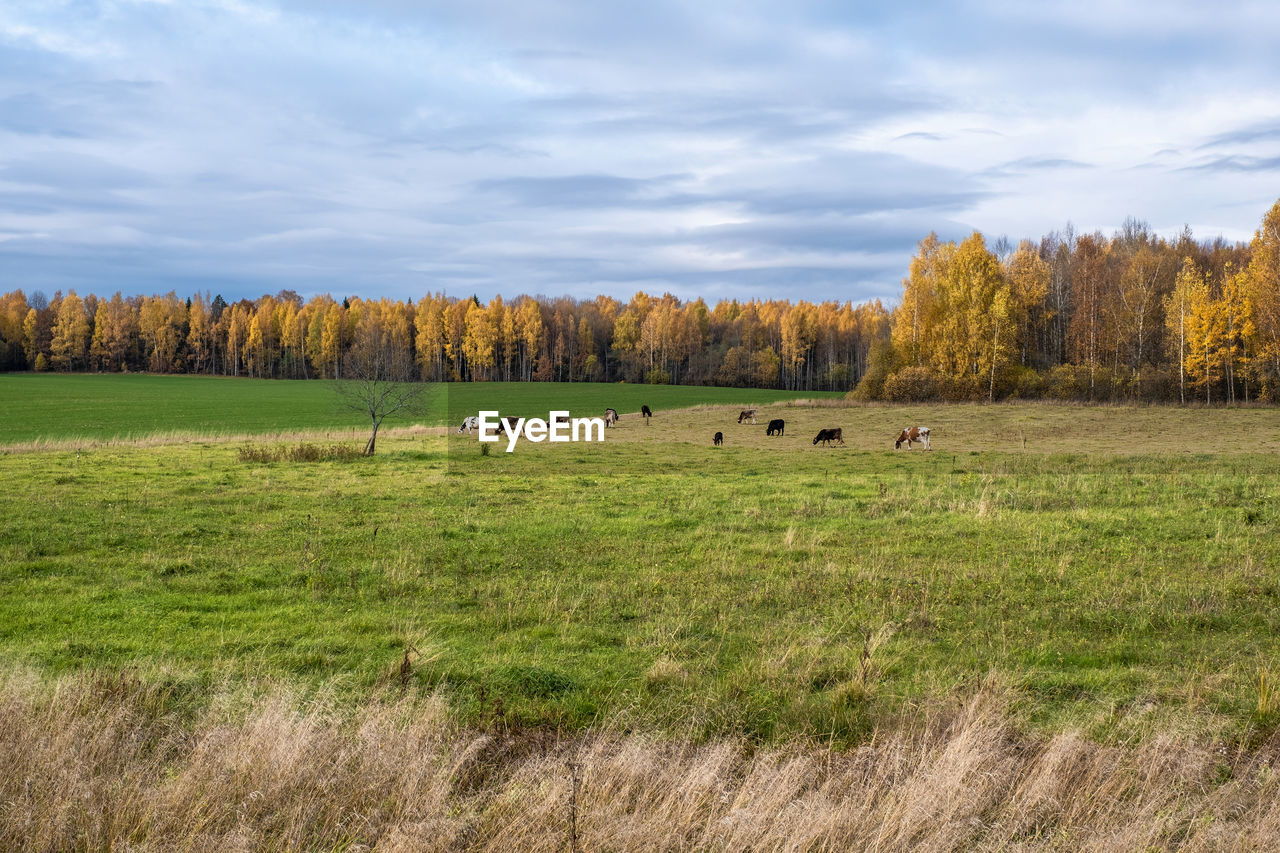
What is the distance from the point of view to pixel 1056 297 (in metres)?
84.9

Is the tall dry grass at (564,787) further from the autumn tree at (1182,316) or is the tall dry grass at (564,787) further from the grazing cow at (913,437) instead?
the autumn tree at (1182,316)

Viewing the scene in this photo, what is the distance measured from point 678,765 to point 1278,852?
153 inches

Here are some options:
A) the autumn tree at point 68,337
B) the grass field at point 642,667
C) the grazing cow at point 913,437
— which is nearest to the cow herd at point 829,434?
the grazing cow at point 913,437

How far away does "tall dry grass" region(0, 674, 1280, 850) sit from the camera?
5430 mm

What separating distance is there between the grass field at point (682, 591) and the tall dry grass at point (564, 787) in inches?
30.1

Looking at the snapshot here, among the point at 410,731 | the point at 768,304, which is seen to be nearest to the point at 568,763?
the point at 410,731

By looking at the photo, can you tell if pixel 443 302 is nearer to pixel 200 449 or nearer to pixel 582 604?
pixel 200 449

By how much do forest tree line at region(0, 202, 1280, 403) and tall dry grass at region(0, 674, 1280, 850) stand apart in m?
68.4

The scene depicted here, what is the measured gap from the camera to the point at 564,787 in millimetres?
5977

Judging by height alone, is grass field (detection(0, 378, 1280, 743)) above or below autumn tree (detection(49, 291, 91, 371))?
below

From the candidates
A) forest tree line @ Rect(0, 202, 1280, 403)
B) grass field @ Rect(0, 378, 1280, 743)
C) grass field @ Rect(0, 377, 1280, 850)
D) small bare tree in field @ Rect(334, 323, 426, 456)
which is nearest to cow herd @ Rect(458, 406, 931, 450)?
small bare tree in field @ Rect(334, 323, 426, 456)

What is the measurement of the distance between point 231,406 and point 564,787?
264 feet

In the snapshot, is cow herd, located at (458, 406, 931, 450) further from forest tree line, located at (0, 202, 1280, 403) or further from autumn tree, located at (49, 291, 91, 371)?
autumn tree, located at (49, 291, 91, 371)

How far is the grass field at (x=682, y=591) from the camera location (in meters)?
8.57
